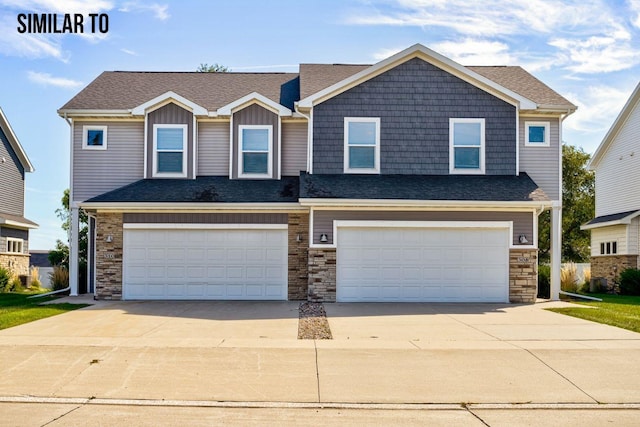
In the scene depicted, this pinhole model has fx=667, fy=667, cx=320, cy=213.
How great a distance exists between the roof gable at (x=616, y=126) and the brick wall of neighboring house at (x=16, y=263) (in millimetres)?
27229

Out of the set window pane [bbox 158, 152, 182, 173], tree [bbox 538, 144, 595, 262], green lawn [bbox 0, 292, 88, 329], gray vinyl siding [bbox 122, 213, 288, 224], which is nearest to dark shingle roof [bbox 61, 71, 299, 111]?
window pane [bbox 158, 152, 182, 173]

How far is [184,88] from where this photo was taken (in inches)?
946

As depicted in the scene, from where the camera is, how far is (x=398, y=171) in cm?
2019

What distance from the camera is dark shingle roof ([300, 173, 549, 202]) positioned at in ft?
61.3

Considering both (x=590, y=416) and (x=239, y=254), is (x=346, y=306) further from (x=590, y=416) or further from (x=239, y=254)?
(x=590, y=416)

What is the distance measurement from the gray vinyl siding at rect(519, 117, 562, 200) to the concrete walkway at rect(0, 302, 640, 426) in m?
7.10

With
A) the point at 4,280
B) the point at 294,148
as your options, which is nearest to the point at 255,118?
the point at 294,148

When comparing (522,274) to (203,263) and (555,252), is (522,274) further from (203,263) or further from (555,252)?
(203,263)

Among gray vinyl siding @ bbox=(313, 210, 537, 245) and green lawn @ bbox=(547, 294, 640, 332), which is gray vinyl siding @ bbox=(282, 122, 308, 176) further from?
green lawn @ bbox=(547, 294, 640, 332)

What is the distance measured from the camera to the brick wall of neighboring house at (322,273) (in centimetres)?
1873

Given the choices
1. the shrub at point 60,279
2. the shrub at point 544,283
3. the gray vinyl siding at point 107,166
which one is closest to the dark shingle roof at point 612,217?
the shrub at point 544,283

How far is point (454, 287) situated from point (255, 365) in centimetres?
1005

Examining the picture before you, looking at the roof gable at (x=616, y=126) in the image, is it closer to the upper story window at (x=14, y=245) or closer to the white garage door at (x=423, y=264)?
the white garage door at (x=423, y=264)

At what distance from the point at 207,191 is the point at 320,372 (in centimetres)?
1135
